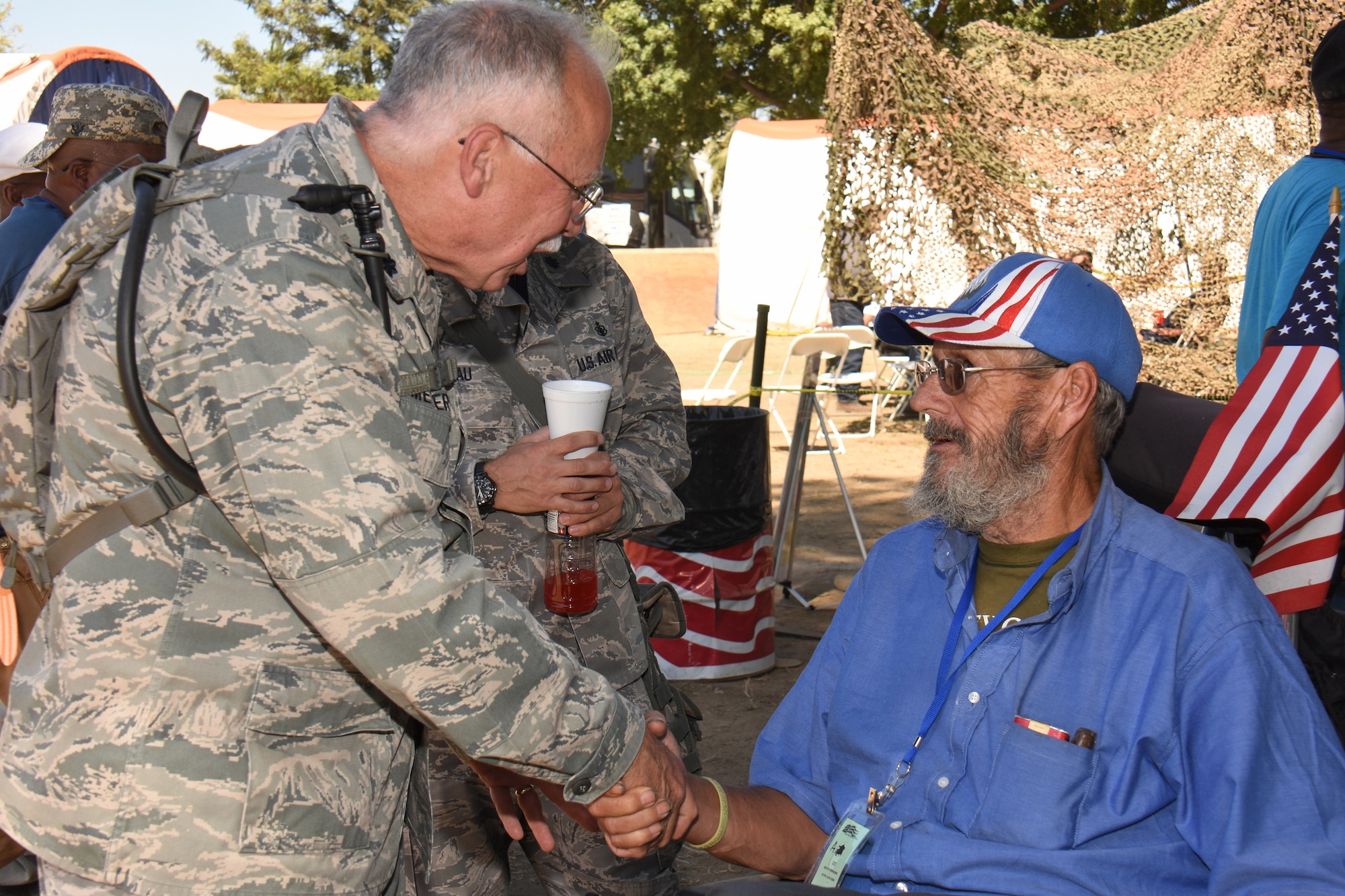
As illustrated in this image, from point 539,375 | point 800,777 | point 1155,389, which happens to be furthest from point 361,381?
point 1155,389

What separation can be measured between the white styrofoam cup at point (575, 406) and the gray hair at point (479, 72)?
0.71 metres

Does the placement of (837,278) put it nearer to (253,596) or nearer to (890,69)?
(890,69)

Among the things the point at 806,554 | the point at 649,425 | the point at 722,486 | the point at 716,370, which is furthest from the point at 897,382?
the point at 649,425

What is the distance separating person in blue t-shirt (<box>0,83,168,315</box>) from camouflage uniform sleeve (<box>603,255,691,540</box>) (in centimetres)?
249

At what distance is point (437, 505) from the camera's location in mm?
1774

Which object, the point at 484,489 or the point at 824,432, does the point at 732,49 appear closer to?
the point at 824,432

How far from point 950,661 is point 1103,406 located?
67 centimetres

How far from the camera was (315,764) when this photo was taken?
5.68ft

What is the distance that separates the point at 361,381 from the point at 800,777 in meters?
1.44

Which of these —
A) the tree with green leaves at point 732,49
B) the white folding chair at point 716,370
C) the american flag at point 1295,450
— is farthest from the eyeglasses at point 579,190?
the tree with green leaves at point 732,49

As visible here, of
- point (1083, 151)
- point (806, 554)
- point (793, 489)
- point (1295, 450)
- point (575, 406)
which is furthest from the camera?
point (806, 554)

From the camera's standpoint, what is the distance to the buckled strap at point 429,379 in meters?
1.74

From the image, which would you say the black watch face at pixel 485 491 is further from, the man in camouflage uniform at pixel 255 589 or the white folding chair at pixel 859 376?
the white folding chair at pixel 859 376

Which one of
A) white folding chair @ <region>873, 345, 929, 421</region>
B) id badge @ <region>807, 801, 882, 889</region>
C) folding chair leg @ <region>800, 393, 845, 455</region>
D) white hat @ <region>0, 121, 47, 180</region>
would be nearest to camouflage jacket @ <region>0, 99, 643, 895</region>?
id badge @ <region>807, 801, 882, 889</region>
